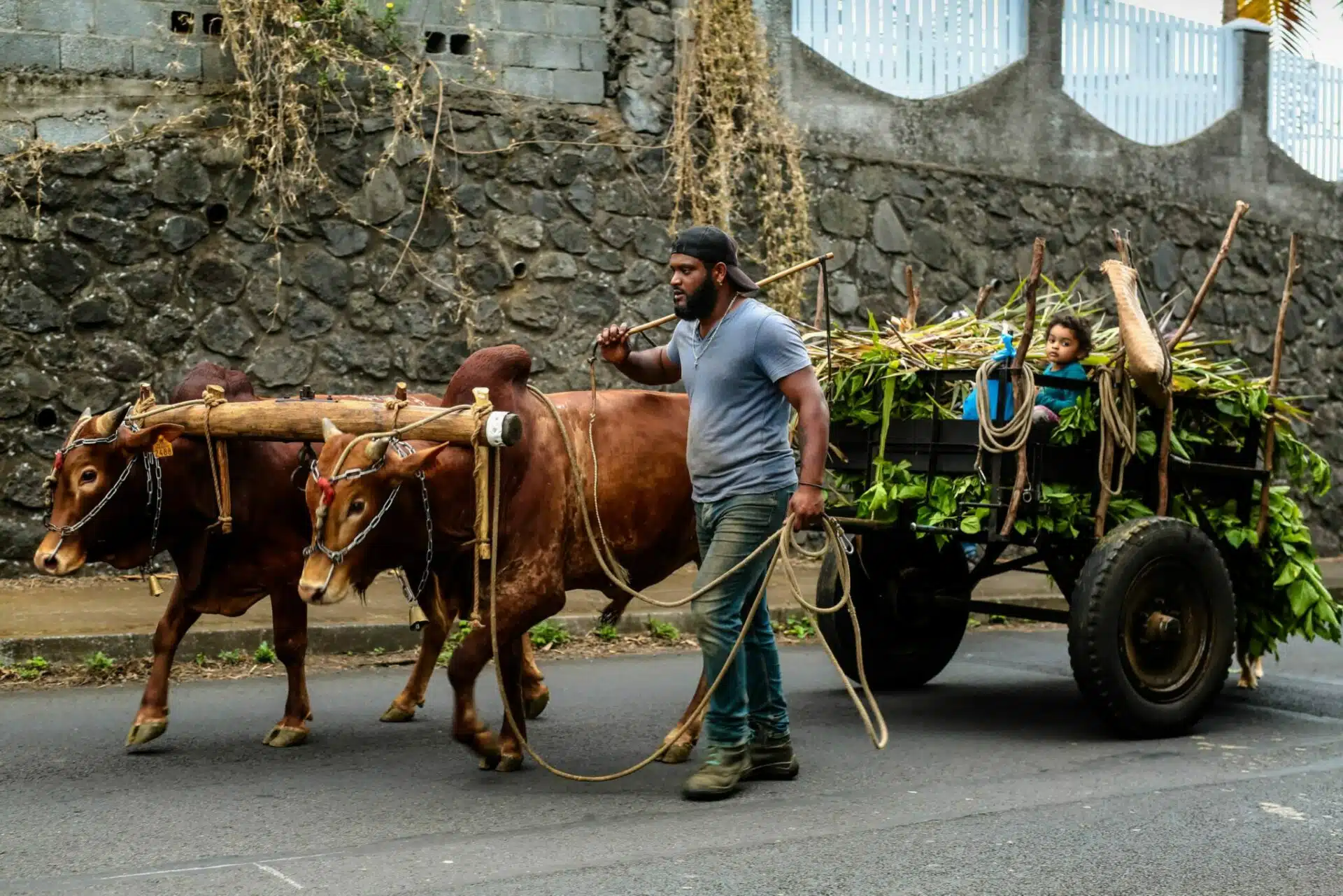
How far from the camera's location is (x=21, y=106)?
33.9 feet

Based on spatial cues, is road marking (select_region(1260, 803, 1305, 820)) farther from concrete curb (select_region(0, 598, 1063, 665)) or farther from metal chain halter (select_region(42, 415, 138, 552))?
concrete curb (select_region(0, 598, 1063, 665))

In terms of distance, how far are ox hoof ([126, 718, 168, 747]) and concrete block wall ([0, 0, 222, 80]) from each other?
5792 mm

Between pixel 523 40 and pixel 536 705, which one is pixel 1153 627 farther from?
pixel 523 40

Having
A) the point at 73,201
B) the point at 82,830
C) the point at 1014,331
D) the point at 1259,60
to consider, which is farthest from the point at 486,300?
the point at 1259,60

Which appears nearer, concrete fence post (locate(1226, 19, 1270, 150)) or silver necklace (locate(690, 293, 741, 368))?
silver necklace (locate(690, 293, 741, 368))

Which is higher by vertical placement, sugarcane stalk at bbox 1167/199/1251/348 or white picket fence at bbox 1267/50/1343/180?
white picket fence at bbox 1267/50/1343/180

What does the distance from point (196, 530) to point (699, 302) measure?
2.44 meters

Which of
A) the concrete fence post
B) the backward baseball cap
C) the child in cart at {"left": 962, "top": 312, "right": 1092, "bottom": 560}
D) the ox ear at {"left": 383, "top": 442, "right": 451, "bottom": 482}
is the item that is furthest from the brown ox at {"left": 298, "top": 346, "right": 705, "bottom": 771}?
the concrete fence post

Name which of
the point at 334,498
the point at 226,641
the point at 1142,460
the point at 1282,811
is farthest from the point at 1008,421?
the point at 226,641

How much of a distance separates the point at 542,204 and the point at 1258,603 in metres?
6.16

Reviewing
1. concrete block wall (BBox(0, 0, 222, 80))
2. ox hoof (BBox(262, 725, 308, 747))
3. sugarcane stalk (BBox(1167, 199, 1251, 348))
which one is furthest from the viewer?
concrete block wall (BBox(0, 0, 222, 80))

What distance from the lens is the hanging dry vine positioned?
12234mm

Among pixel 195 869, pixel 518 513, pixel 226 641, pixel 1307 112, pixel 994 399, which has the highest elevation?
pixel 1307 112

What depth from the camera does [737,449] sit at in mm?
5949
